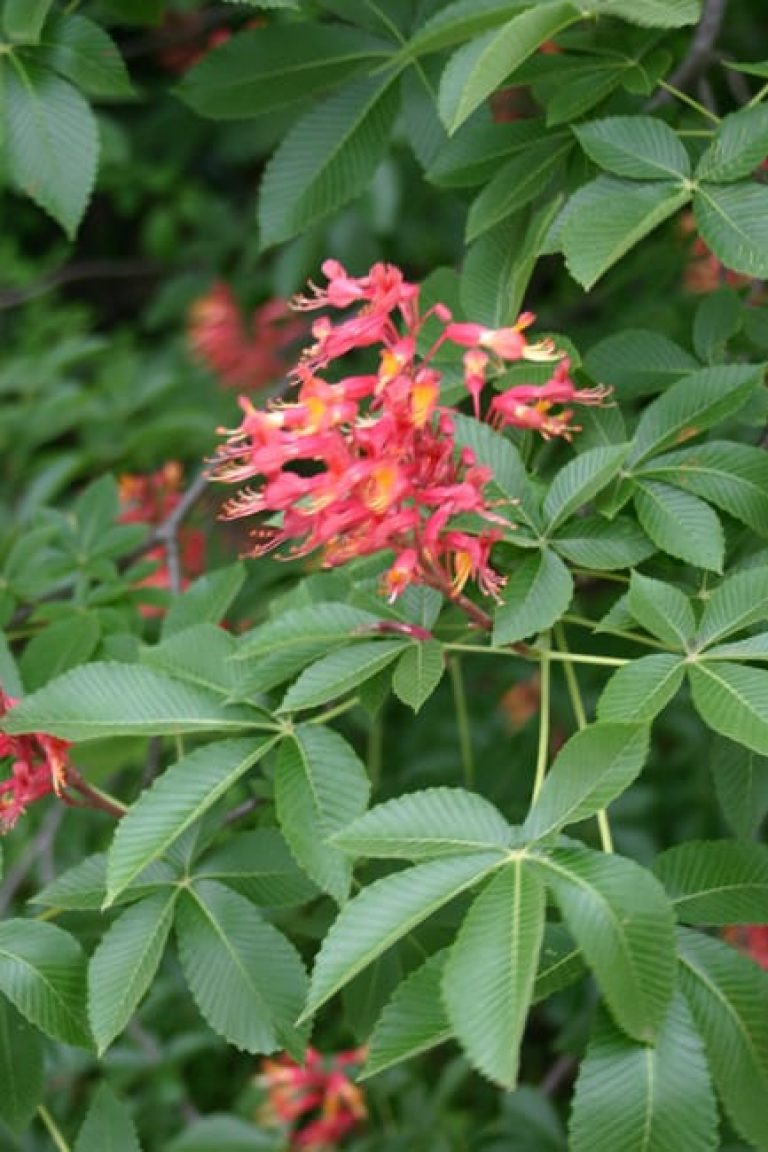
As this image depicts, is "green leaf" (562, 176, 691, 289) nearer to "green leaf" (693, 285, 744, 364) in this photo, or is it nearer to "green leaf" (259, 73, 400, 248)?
"green leaf" (693, 285, 744, 364)

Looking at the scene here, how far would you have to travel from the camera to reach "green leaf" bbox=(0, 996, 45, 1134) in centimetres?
171

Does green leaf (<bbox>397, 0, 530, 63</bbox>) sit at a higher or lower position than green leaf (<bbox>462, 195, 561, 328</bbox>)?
higher

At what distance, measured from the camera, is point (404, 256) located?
442cm

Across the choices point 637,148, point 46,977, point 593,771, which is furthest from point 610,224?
point 46,977

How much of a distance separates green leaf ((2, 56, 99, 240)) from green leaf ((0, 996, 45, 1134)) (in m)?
0.94

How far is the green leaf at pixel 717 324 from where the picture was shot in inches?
77.2

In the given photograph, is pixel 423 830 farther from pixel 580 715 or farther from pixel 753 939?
pixel 753 939

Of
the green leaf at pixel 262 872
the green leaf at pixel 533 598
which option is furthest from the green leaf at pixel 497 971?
the green leaf at pixel 262 872

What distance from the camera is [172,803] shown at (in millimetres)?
1509

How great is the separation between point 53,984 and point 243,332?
2.88 m

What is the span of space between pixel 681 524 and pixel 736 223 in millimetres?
314

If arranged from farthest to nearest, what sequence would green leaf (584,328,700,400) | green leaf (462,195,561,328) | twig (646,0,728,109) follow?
twig (646,0,728,109) < green leaf (584,328,700,400) < green leaf (462,195,561,328)

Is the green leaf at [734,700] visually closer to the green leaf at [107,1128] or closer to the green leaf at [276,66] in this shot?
the green leaf at [107,1128]

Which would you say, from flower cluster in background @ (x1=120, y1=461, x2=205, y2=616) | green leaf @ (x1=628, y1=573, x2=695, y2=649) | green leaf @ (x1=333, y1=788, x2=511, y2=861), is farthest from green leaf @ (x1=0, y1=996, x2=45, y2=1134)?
flower cluster in background @ (x1=120, y1=461, x2=205, y2=616)
